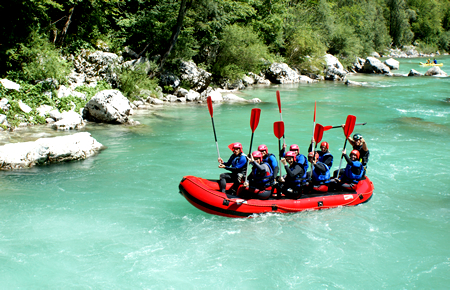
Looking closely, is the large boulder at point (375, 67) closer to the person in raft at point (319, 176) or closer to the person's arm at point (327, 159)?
the person's arm at point (327, 159)

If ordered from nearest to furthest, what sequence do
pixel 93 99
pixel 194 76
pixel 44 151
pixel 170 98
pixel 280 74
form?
pixel 44 151, pixel 93 99, pixel 170 98, pixel 194 76, pixel 280 74

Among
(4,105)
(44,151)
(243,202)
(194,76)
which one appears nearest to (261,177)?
(243,202)

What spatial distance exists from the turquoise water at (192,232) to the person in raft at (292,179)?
1.56ft

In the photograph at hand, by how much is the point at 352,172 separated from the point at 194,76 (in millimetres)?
13609

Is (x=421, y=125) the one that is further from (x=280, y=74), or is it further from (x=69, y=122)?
(x=280, y=74)

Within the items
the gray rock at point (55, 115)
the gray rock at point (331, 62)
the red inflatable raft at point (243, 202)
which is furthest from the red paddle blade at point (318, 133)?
the gray rock at point (331, 62)

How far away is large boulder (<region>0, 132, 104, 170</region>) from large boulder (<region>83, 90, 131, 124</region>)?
3097 mm

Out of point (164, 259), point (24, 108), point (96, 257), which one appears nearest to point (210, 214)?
point (164, 259)

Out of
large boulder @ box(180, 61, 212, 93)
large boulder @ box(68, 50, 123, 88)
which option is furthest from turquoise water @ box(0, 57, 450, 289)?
large boulder @ box(180, 61, 212, 93)

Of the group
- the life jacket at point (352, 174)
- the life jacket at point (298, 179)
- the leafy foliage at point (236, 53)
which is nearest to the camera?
the life jacket at point (298, 179)

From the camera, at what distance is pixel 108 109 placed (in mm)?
12805

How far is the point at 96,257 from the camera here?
5617 millimetres

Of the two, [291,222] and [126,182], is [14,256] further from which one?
[291,222]

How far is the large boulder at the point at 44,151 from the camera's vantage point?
8641 millimetres
